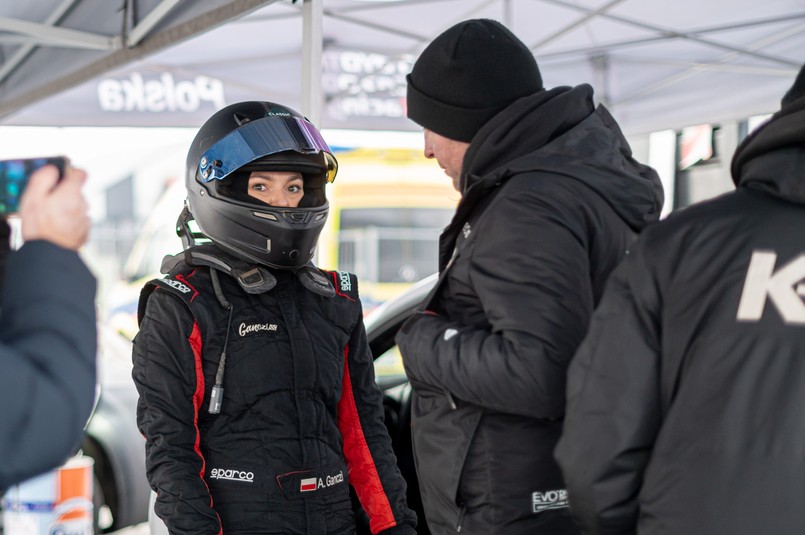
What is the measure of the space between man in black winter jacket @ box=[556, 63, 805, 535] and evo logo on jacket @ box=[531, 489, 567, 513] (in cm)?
30

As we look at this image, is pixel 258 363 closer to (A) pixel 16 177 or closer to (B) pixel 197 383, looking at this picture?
(B) pixel 197 383

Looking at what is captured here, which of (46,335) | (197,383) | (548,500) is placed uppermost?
→ (46,335)

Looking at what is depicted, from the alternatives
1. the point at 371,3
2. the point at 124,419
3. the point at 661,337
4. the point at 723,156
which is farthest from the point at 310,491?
the point at 723,156

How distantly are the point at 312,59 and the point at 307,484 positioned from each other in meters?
2.19

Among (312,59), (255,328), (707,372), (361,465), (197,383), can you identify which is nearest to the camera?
(707,372)

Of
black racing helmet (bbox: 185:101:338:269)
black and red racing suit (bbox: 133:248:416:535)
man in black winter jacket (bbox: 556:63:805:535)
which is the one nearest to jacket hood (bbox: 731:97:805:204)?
man in black winter jacket (bbox: 556:63:805:535)

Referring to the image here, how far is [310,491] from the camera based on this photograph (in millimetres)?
2119

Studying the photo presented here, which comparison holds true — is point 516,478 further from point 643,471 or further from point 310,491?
point 310,491

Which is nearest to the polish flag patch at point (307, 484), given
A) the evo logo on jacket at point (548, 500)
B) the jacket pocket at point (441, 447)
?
the jacket pocket at point (441, 447)

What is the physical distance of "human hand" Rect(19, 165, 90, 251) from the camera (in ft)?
4.00

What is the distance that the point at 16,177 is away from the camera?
4.30 feet

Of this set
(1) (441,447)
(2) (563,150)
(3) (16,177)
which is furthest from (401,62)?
(3) (16,177)

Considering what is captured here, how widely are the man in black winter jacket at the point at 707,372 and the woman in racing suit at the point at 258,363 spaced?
34.7 inches

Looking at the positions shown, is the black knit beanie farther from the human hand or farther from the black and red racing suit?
the human hand
